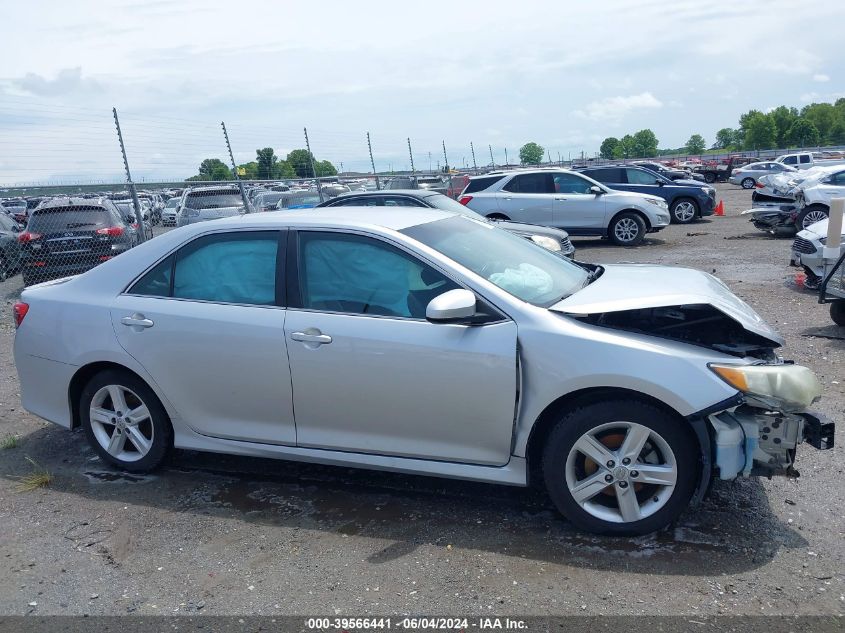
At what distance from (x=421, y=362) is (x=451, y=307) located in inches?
14.6

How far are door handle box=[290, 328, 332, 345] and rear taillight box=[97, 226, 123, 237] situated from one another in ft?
33.4

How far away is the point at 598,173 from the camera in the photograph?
2141 cm

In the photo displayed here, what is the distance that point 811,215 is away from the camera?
50.4 feet

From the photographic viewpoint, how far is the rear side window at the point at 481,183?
16.9 metres

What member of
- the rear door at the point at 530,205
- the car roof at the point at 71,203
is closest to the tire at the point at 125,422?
the car roof at the point at 71,203

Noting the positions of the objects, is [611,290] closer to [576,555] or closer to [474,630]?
[576,555]

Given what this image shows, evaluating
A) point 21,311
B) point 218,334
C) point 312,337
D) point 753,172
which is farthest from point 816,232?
point 753,172

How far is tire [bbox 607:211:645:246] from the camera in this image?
16531 mm

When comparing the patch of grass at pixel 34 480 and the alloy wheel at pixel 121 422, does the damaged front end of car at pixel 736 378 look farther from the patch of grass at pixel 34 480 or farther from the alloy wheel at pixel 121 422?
the patch of grass at pixel 34 480

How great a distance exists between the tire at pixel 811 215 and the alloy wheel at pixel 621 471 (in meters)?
13.4

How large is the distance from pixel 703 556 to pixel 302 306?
8.04 feet

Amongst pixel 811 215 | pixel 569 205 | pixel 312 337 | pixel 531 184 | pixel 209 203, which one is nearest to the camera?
pixel 312 337

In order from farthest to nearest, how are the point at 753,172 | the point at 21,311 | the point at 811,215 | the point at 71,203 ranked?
the point at 753,172 < the point at 811,215 < the point at 71,203 < the point at 21,311

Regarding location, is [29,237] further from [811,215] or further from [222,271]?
[811,215]
